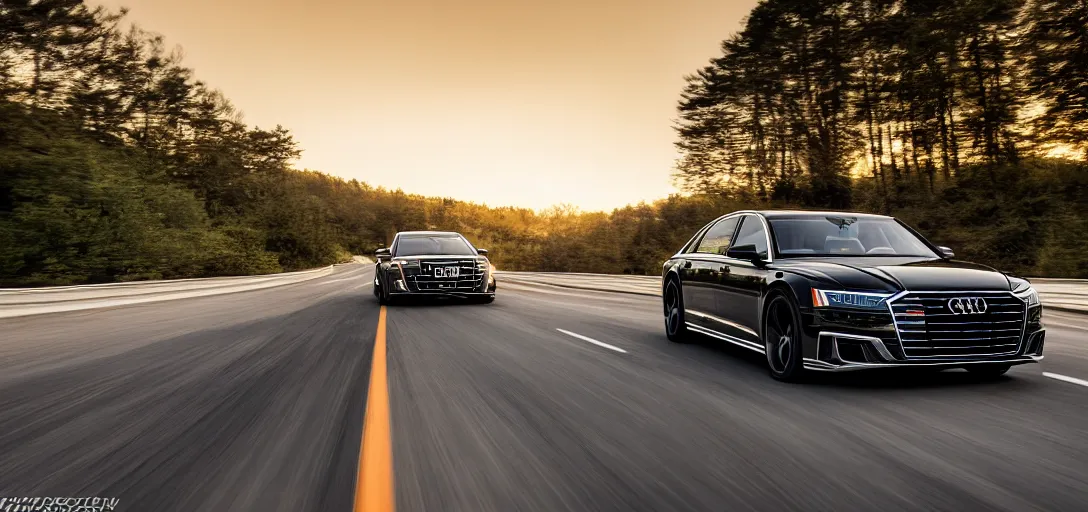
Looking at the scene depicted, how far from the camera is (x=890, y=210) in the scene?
35.1 metres

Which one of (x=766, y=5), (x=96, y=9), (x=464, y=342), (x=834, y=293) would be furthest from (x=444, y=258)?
(x=96, y=9)

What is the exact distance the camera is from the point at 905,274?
239 inches

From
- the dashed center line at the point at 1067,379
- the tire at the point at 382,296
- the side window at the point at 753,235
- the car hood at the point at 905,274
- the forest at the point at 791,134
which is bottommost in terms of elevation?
the dashed center line at the point at 1067,379

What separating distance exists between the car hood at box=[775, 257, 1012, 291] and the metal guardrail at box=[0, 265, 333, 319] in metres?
14.3

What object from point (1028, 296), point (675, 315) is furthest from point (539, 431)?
point (675, 315)

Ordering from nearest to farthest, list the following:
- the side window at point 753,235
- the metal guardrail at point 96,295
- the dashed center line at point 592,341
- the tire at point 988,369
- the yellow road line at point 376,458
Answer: the yellow road line at point 376,458 → the tire at point 988,369 → the side window at point 753,235 → the dashed center line at point 592,341 → the metal guardrail at point 96,295

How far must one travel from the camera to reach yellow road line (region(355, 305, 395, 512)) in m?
3.22

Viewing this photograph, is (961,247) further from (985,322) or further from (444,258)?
(985,322)

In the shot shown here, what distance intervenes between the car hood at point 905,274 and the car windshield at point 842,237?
1.50 ft

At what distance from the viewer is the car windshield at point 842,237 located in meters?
7.24

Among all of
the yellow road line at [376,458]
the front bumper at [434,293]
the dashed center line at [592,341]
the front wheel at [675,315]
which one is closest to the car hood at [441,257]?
the front bumper at [434,293]

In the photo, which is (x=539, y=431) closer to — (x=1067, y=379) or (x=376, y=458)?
(x=376, y=458)

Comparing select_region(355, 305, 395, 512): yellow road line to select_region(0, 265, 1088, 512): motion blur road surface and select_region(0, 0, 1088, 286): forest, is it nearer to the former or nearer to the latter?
select_region(0, 265, 1088, 512): motion blur road surface

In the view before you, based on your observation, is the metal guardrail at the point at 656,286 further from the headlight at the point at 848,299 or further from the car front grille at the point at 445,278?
the headlight at the point at 848,299
